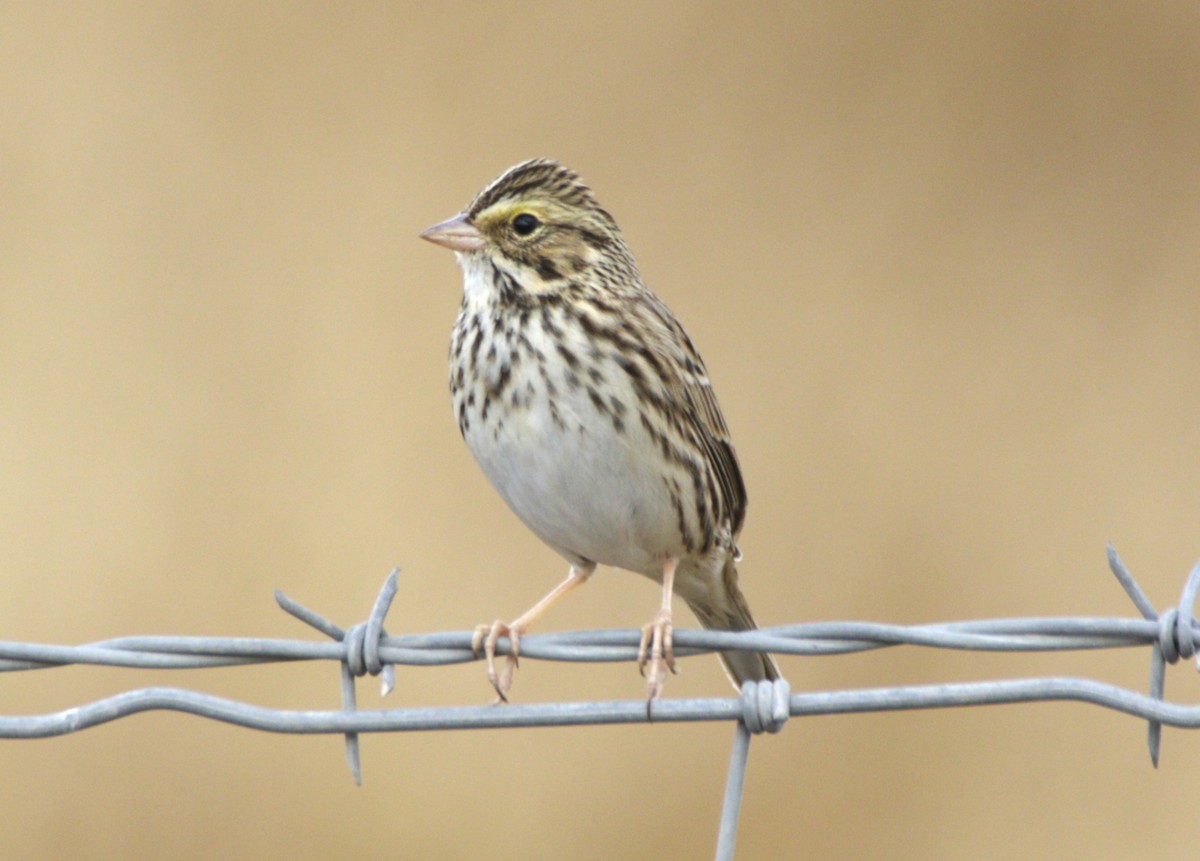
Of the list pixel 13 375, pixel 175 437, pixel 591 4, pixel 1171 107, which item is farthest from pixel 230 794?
pixel 1171 107

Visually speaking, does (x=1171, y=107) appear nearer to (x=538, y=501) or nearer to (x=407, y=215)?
(x=407, y=215)

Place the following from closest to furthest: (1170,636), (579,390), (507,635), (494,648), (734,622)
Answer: (1170,636)
(494,648)
(507,635)
(579,390)
(734,622)

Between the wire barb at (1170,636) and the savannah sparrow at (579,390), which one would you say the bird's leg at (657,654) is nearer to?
the savannah sparrow at (579,390)

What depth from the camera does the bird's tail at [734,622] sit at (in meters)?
4.32

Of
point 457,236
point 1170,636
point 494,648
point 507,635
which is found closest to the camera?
point 1170,636

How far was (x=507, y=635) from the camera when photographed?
3.66m

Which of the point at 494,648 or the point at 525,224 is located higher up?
the point at 525,224

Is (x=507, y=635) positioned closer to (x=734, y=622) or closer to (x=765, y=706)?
(x=765, y=706)

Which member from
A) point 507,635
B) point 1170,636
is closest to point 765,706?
point 1170,636

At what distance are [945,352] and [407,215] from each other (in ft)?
6.54

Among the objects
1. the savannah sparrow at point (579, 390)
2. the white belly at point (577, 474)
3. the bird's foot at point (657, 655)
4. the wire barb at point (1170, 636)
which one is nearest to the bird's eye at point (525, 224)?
the savannah sparrow at point (579, 390)

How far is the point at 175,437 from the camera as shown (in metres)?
5.99

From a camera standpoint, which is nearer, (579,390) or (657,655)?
(657,655)

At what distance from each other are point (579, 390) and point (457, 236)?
0.50 m
